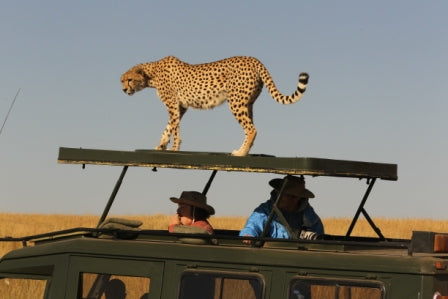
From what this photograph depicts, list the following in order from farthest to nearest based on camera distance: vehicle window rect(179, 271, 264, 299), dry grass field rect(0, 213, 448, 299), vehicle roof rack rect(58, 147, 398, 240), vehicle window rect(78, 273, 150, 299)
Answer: dry grass field rect(0, 213, 448, 299) → vehicle roof rack rect(58, 147, 398, 240) → vehicle window rect(78, 273, 150, 299) → vehicle window rect(179, 271, 264, 299)

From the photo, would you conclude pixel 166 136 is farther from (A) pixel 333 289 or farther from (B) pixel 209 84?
(A) pixel 333 289

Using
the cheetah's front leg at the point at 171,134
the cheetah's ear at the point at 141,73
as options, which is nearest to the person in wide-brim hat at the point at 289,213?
the cheetah's front leg at the point at 171,134

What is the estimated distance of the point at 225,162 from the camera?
7516 mm

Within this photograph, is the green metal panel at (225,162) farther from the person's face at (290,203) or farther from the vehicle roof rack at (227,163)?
the person's face at (290,203)

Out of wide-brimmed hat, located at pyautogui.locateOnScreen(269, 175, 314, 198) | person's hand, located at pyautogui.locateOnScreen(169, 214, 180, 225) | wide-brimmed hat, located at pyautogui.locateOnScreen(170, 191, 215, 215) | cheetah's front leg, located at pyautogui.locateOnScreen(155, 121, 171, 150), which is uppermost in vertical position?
cheetah's front leg, located at pyautogui.locateOnScreen(155, 121, 171, 150)

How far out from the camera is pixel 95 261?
733 centimetres

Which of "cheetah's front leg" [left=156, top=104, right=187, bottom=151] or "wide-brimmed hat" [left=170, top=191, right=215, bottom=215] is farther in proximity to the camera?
"cheetah's front leg" [left=156, top=104, right=187, bottom=151]

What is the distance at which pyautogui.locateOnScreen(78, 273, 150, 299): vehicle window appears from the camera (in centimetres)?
722

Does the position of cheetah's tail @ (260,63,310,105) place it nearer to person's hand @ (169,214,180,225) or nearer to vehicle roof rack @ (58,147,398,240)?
person's hand @ (169,214,180,225)

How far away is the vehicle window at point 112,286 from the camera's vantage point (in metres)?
7.22

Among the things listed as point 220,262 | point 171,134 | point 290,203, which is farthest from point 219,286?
point 171,134

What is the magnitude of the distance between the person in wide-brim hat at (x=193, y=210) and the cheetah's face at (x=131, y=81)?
11.3ft

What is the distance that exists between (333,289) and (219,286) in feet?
2.36

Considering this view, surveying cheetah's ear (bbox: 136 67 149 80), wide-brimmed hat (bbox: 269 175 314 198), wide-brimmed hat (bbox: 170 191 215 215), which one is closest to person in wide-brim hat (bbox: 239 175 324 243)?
wide-brimmed hat (bbox: 269 175 314 198)
